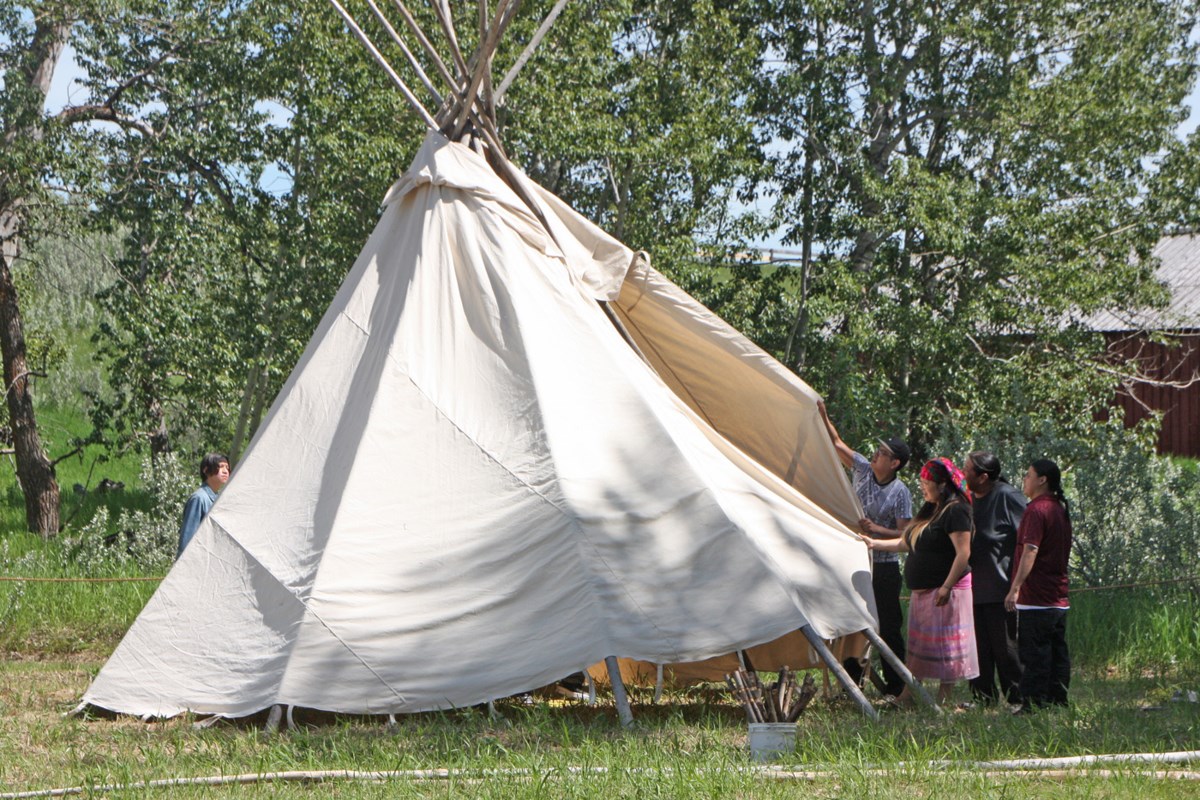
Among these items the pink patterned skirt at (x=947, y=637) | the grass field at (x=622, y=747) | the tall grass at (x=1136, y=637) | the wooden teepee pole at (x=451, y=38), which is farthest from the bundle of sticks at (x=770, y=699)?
the wooden teepee pole at (x=451, y=38)

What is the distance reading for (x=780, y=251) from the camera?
48.3ft

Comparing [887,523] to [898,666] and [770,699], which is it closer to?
[898,666]

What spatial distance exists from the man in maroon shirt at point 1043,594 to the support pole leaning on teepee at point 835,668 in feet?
2.51

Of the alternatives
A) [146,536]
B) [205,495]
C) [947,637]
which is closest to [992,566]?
[947,637]

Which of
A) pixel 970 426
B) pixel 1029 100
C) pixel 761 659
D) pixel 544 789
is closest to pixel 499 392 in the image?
pixel 761 659

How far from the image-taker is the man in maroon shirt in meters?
5.95

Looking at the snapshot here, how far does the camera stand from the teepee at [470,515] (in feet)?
18.6

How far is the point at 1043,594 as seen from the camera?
19.6 ft

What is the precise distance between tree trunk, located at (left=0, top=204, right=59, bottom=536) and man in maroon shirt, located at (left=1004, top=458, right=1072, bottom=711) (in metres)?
11.2

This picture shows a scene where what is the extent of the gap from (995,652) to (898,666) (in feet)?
1.77

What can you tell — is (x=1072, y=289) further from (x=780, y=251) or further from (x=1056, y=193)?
(x=780, y=251)

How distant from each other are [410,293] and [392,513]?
115 cm

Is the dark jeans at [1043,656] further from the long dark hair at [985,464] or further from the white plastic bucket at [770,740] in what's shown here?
the white plastic bucket at [770,740]

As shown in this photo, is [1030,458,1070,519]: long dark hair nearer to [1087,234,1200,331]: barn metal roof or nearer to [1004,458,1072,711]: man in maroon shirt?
[1004,458,1072,711]: man in maroon shirt
